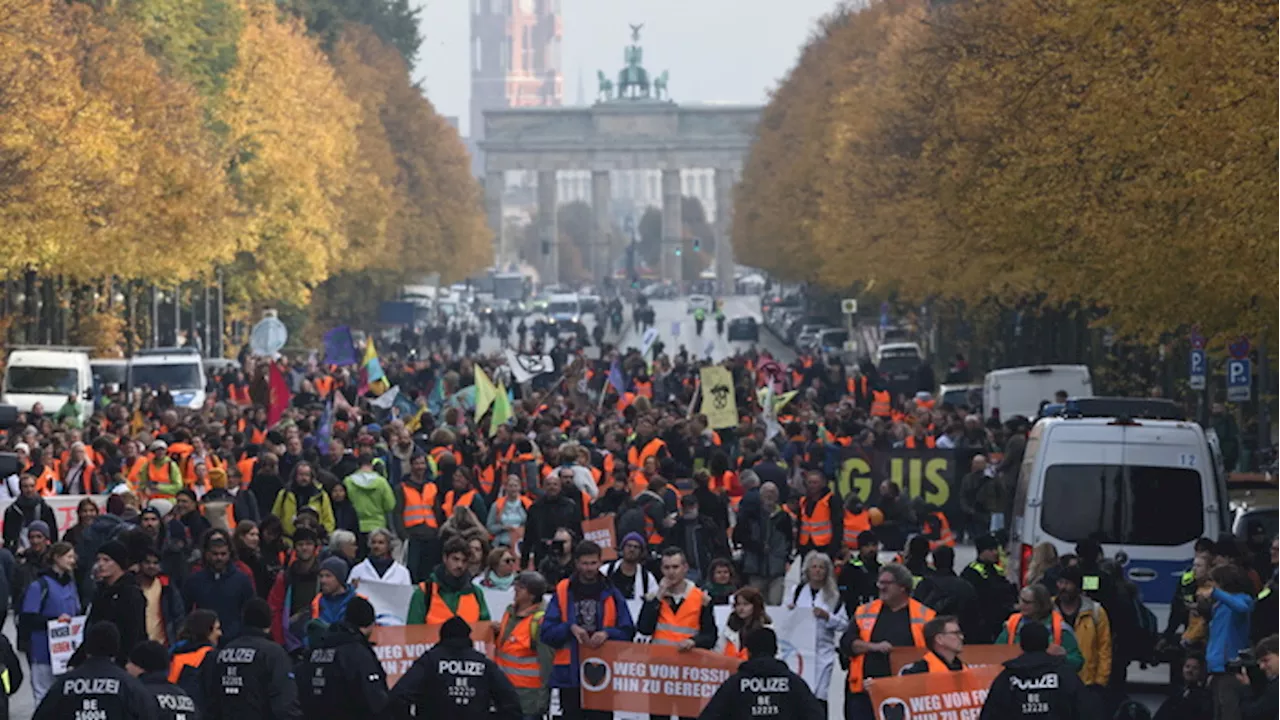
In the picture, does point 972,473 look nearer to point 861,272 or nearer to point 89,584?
point 89,584

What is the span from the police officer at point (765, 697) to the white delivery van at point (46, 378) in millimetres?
34974

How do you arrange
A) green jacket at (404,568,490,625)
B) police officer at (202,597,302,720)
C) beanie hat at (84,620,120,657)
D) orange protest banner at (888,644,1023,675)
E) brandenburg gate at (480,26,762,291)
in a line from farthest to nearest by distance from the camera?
brandenburg gate at (480,26,762,291), green jacket at (404,568,490,625), orange protest banner at (888,644,1023,675), police officer at (202,597,302,720), beanie hat at (84,620,120,657)

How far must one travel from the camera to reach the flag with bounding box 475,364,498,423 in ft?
112

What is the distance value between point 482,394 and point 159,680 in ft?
68.5

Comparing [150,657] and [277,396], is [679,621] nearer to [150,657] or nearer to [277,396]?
[150,657]

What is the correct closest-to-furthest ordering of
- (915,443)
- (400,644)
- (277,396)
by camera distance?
(400,644), (915,443), (277,396)

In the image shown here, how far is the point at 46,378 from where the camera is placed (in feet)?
158

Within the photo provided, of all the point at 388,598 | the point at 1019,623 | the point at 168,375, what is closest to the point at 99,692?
the point at 388,598

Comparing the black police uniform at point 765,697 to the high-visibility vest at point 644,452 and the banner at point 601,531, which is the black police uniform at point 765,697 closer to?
the banner at point 601,531

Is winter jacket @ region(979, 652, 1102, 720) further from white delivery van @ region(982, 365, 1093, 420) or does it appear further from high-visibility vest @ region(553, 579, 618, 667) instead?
white delivery van @ region(982, 365, 1093, 420)

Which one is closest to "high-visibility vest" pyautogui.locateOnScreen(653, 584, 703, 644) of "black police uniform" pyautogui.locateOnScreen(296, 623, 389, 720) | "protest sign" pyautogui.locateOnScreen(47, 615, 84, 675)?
"black police uniform" pyautogui.locateOnScreen(296, 623, 389, 720)

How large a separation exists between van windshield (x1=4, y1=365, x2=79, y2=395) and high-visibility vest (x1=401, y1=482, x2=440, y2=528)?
25399 millimetres

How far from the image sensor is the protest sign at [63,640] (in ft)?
57.5

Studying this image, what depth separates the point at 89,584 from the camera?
20.1m
